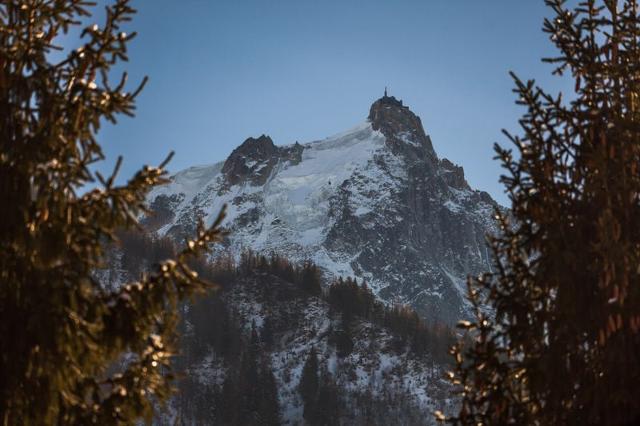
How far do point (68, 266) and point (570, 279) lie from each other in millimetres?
5038

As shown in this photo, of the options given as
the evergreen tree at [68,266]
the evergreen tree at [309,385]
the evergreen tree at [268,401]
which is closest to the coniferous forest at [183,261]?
the evergreen tree at [68,266]

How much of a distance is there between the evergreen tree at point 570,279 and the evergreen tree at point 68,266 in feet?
11.5

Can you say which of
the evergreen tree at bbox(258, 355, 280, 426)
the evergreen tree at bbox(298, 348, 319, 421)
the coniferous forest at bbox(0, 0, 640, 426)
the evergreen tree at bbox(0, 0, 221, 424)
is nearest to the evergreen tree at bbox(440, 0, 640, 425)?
the coniferous forest at bbox(0, 0, 640, 426)

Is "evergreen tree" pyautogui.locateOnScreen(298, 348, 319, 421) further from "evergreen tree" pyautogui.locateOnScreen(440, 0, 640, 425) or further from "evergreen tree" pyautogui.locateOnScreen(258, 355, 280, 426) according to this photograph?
"evergreen tree" pyautogui.locateOnScreen(440, 0, 640, 425)

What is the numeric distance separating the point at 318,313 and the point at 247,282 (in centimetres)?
2031

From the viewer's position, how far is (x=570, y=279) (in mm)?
8695

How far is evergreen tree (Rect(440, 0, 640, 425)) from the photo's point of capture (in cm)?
820

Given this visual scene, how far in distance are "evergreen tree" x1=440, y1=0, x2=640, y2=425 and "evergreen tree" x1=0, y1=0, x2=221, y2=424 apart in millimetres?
3499

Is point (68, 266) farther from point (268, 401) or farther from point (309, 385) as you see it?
point (309, 385)

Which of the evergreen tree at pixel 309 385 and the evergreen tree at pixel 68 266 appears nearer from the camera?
the evergreen tree at pixel 68 266

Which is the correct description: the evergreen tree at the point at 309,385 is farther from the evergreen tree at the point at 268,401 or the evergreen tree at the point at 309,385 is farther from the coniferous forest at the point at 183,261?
the coniferous forest at the point at 183,261

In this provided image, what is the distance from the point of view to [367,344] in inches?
6447

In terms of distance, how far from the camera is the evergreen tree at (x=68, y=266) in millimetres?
7195

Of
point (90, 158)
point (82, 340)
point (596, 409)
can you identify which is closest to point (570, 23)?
point (596, 409)
